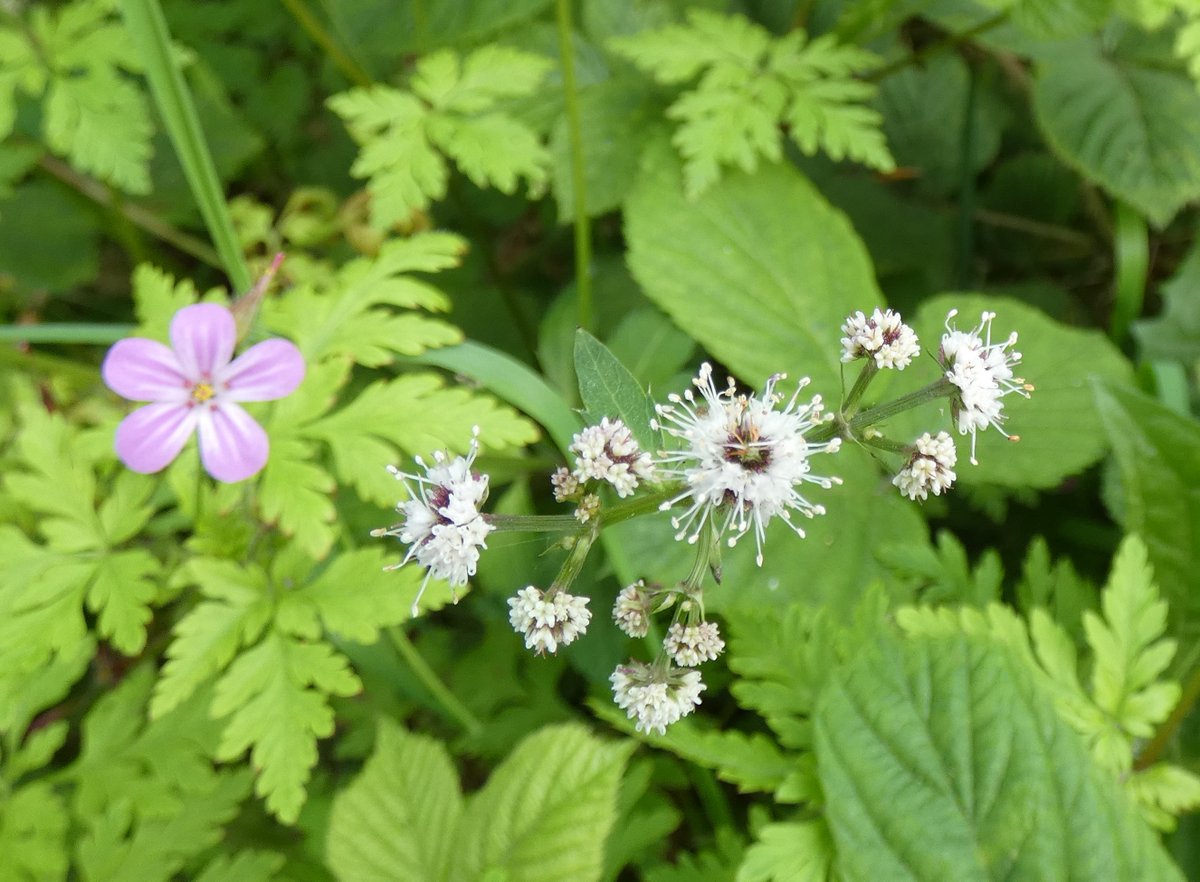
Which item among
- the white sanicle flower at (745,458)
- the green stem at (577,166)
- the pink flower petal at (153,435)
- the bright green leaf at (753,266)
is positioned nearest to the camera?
the white sanicle flower at (745,458)

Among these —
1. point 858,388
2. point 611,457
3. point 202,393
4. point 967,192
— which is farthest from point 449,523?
point 967,192

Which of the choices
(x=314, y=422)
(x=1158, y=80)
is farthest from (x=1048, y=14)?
(x=314, y=422)

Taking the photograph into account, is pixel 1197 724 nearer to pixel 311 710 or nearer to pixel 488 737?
pixel 488 737

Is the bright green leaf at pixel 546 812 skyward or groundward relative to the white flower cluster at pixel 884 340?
groundward

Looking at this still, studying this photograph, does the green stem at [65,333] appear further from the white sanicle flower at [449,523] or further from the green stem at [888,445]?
the green stem at [888,445]

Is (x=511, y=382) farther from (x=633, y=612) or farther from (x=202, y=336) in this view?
(x=633, y=612)

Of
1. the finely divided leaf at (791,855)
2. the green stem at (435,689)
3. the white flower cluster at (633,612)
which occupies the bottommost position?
the green stem at (435,689)

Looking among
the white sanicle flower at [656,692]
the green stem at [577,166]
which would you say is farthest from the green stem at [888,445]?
the green stem at [577,166]
